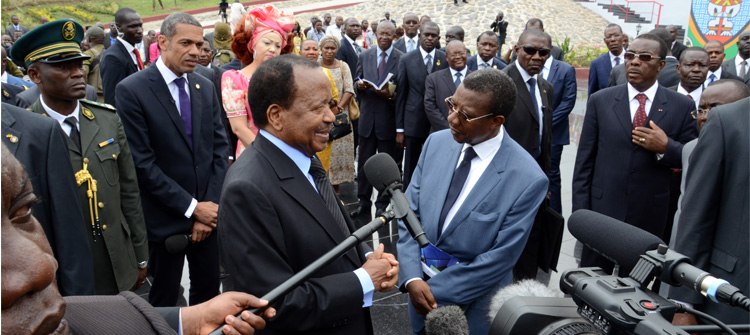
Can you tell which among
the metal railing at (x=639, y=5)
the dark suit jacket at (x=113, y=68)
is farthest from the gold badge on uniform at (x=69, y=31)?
the metal railing at (x=639, y=5)

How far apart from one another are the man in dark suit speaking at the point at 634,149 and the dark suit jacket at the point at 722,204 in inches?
64.0

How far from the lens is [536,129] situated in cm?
486

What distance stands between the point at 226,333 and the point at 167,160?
235 centimetres

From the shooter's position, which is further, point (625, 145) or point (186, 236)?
point (625, 145)

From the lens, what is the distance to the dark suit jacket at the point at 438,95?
605 centimetres

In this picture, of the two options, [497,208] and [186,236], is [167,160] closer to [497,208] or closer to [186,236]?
[186,236]

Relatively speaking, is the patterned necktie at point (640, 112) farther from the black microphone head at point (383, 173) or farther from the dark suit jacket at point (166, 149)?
the dark suit jacket at point (166, 149)

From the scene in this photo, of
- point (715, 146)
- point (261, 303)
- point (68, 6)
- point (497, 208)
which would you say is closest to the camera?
point (261, 303)

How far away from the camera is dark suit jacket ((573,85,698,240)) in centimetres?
412

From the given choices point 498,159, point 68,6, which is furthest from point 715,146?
point 68,6

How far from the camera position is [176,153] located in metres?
3.58

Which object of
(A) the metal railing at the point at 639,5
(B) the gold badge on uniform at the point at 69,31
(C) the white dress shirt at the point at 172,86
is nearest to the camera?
(B) the gold badge on uniform at the point at 69,31

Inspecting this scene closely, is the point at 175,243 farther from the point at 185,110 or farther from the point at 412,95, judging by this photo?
the point at 412,95

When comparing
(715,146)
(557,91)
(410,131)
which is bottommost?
(410,131)
